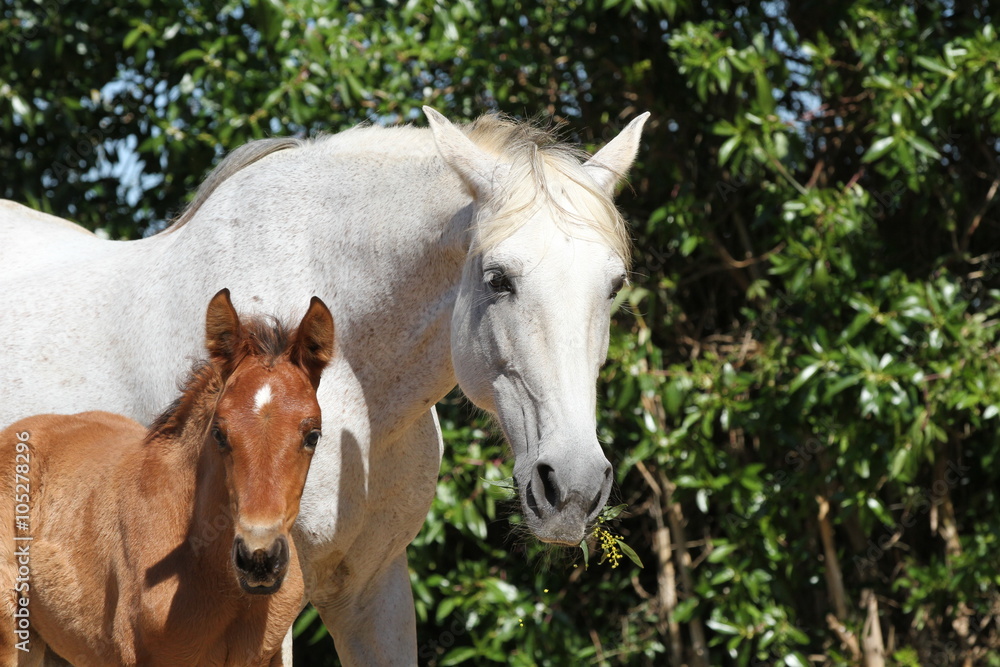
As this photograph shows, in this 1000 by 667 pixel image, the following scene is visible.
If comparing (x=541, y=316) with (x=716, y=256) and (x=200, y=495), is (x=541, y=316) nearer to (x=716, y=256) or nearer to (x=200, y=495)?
(x=200, y=495)

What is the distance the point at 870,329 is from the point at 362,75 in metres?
2.28

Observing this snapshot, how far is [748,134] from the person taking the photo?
162 inches

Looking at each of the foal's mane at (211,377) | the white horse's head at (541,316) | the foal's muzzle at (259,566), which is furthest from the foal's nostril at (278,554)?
the white horse's head at (541,316)

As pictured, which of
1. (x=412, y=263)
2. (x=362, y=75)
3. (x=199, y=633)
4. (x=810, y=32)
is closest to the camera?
(x=199, y=633)

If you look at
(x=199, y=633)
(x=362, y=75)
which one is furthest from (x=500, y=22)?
(x=199, y=633)

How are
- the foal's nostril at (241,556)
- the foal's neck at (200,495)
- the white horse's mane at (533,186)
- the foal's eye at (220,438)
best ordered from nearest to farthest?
the foal's nostril at (241,556), the foal's eye at (220,438), the foal's neck at (200,495), the white horse's mane at (533,186)

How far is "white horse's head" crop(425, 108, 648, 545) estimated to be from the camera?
1964 mm

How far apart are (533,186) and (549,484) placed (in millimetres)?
610

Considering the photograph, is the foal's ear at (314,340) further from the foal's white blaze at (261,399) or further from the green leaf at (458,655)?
the green leaf at (458,655)

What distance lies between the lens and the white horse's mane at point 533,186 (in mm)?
2111

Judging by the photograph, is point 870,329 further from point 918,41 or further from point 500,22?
point 500,22

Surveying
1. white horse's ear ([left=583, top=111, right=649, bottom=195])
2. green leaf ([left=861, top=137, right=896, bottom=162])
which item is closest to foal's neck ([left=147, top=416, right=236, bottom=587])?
white horse's ear ([left=583, top=111, right=649, bottom=195])

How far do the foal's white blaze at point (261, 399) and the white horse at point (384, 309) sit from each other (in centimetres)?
45

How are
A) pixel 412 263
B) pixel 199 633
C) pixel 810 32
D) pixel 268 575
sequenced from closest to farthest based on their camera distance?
pixel 268 575, pixel 199 633, pixel 412 263, pixel 810 32
